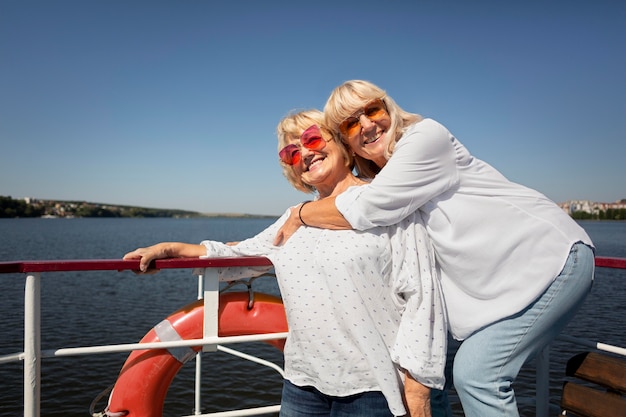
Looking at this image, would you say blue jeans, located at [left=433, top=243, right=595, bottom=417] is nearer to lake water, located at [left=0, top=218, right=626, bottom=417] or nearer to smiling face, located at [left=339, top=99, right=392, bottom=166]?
smiling face, located at [left=339, top=99, right=392, bottom=166]

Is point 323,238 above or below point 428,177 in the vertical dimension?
below

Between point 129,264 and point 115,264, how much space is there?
43 mm

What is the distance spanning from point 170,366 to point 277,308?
0.46 m

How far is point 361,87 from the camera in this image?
1.44 meters

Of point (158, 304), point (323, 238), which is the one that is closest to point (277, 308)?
point (323, 238)

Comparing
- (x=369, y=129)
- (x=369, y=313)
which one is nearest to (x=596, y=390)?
(x=369, y=313)

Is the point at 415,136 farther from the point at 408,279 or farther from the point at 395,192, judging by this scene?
the point at 408,279

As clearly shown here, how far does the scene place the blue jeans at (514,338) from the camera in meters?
1.22

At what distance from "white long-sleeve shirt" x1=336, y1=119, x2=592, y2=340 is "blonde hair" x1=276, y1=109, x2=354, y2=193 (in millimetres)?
323

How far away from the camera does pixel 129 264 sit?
1.55 m

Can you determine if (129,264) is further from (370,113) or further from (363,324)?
(370,113)

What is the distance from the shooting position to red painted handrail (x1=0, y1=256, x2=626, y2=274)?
1.45 meters

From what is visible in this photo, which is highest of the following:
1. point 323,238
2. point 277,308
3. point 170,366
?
point 323,238

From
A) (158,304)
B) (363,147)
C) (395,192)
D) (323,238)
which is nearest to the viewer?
(395,192)
